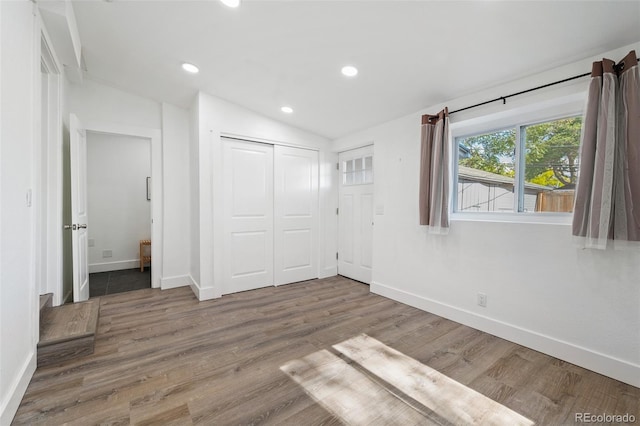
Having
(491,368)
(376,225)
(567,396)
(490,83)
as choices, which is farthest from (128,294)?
(490,83)

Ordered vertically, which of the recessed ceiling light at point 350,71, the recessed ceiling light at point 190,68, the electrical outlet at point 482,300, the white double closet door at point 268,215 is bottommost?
the electrical outlet at point 482,300

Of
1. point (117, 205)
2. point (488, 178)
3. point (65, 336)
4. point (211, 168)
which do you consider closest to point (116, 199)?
point (117, 205)

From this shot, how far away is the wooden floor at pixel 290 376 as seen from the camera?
1.51 meters

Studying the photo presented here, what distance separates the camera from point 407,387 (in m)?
1.72

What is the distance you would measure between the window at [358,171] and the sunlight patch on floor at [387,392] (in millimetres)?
2407

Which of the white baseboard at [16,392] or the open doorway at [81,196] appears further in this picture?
the open doorway at [81,196]

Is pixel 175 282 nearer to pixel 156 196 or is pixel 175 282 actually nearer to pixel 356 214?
pixel 156 196

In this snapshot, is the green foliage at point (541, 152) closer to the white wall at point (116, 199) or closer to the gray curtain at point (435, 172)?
the gray curtain at point (435, 172)

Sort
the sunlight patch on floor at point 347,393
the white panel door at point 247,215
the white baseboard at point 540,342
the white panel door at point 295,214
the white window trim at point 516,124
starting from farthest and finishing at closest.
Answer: the white panel door at point 295,214, the white panel door at point 247,215, the white window trim at point 516,124, the white baseboard at point 540,342, the sunlight patch on floor at point 347,393

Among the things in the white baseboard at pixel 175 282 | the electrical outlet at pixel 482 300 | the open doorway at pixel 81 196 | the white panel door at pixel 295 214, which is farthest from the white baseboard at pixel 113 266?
the electrical outlet at pixel 482 300

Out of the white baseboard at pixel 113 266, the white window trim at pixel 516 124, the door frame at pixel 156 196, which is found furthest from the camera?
the white baseboard at pixel 113 266

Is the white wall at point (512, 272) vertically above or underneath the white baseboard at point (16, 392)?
above

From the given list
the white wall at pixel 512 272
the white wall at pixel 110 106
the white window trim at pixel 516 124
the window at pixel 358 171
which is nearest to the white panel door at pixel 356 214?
the window at pixel 358 171

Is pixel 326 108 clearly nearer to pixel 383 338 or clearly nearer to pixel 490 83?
pixel 490 83
